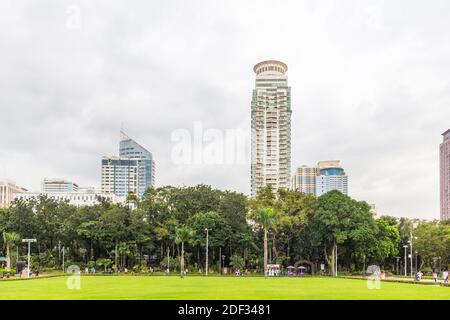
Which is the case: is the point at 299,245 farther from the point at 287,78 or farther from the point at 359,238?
the point at 287,78

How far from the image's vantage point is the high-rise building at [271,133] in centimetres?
12344

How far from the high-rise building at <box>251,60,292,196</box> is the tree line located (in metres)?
53.4

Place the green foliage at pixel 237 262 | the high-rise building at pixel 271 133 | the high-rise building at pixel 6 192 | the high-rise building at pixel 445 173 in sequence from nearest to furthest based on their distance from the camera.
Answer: the green foliage at pixel 237 262, the high-rise building at pixel 271 133, the high-rise building at pixel 445 173, the high-rise building at pixel 6 192

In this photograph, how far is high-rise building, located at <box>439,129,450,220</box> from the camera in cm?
13688

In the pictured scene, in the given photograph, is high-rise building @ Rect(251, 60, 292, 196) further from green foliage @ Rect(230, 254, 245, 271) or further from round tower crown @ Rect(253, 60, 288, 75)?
green foliage @ Rect(230, 254, 245, 271)

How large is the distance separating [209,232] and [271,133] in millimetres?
65836

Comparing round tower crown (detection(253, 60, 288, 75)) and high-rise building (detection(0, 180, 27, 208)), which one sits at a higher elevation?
round tower crown (detection(253, 60, 288, 75))

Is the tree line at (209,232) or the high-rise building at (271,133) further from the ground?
the high-rise building at (271,133)

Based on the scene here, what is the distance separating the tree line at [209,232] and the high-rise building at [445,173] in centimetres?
7690

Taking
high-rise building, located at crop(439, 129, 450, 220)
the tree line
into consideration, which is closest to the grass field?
the tree line

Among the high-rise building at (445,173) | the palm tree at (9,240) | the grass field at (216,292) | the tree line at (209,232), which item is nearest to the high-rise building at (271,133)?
the high-rise building at (445,173)

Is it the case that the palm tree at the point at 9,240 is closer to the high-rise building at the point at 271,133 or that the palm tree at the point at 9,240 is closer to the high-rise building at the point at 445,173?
the high-rise building at the point at 271,133

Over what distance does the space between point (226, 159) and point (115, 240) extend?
40.9m

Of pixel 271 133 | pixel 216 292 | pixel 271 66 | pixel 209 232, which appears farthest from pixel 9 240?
pixel 271 66
